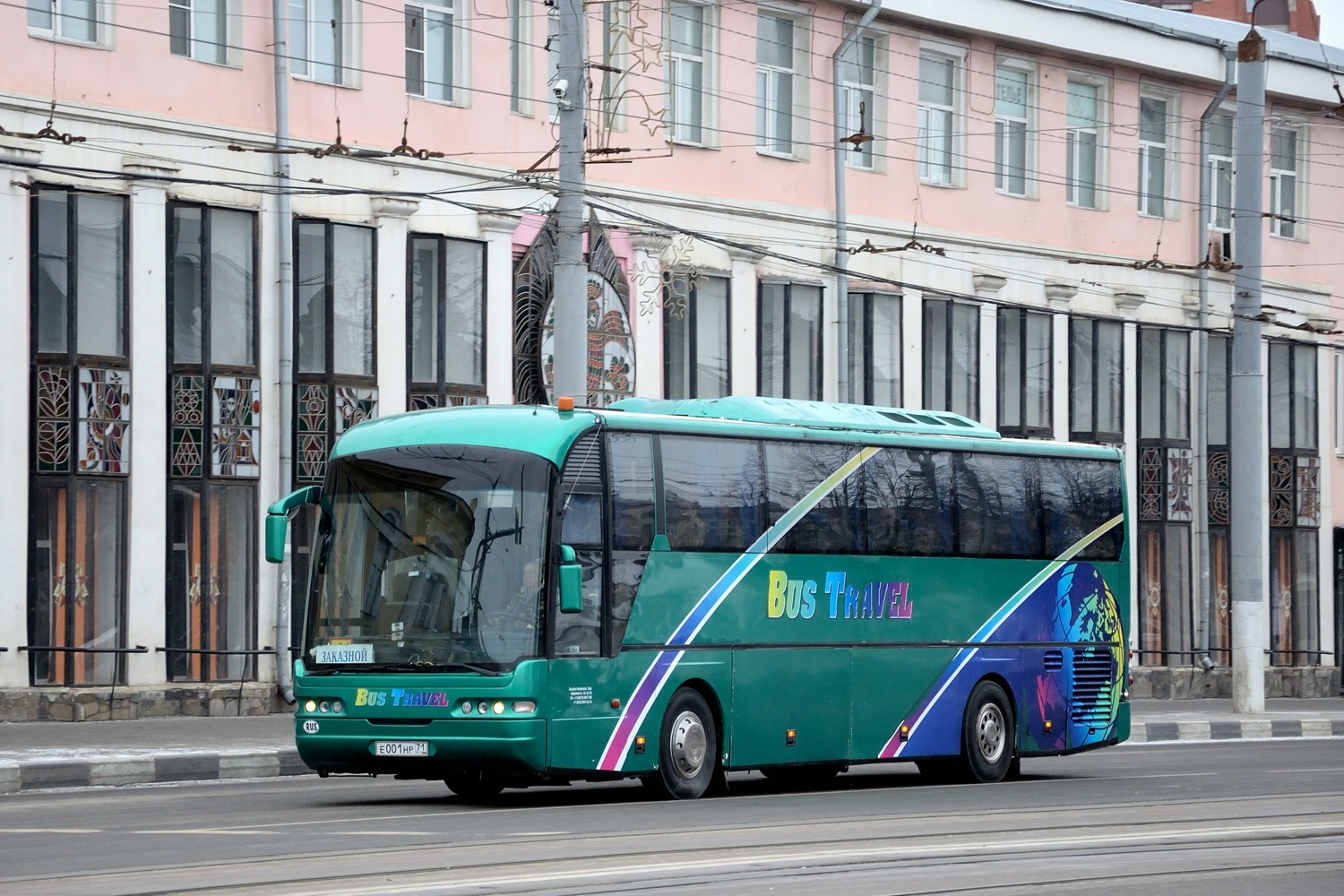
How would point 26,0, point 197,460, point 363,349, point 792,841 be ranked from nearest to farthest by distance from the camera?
point 792,841 → point 26,0 → point 197,460 → point 363,349

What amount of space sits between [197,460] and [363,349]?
2.81 m

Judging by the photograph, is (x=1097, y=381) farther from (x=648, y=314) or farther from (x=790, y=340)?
(x=648, y=314)

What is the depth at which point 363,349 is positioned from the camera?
2862cm

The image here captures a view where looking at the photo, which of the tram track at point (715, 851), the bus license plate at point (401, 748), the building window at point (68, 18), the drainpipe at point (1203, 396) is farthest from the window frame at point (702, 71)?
the tram track at point (715, 851)

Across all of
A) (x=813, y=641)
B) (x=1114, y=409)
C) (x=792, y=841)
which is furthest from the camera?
(x=1114, y=409)

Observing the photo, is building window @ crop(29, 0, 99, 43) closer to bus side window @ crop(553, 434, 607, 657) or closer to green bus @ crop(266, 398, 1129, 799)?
green bus @ crop(266, 398, 1129, 799)

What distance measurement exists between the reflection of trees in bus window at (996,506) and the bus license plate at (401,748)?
586 centimetres

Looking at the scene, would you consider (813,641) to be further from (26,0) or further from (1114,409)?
(1114,409)

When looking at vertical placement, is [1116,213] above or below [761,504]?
above

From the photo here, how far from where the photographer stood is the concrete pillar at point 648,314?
32.1m

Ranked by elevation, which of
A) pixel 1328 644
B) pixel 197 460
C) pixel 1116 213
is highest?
pixel 1116 213

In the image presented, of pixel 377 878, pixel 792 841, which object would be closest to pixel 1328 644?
pixel 792 841

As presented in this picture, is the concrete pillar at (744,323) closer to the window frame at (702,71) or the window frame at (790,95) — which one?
the window frame at (790,95)

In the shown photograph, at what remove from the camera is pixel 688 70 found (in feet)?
108
